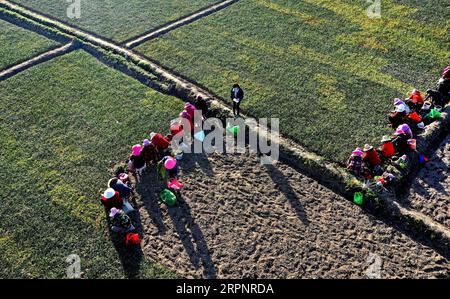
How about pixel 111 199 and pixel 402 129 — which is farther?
pixel 402 129

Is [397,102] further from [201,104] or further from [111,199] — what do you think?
[111,199]

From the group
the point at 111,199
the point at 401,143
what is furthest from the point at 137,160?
the point at 401,143

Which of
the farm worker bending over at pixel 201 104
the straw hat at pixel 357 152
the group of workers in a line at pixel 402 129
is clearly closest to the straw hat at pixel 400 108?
the group of workers in a line at pixel 402 129

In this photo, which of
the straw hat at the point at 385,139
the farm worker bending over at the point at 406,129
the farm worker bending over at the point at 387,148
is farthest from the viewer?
the farm worker bending over at the point at 406,129

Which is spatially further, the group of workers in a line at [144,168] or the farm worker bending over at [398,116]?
the farm worker bending over at [398,116]

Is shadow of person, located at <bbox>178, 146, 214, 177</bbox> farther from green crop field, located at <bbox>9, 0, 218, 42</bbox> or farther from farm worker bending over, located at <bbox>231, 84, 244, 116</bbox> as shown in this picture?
green crop field, located at <bbox>9, 0, 218, 42</bbox>

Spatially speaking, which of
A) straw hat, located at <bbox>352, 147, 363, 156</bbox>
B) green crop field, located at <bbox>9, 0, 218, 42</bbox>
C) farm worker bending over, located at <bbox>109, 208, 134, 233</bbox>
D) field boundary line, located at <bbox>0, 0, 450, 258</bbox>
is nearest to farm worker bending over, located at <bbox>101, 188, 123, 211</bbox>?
farm worker bending over, located at <bbox>109, 208, 134, 233</bbox>

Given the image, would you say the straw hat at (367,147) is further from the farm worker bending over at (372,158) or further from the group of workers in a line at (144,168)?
the group of workers in a line at (144,168)
